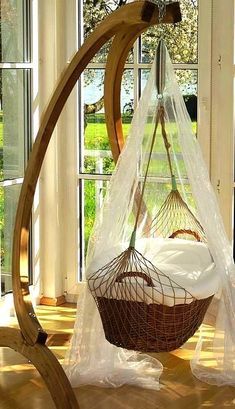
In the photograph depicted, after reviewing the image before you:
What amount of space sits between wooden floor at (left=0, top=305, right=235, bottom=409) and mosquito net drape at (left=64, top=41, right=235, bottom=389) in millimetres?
69

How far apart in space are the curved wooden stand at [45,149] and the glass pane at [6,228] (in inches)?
40.7

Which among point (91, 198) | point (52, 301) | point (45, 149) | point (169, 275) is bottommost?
point (52, 301)

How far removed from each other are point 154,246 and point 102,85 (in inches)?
55.2

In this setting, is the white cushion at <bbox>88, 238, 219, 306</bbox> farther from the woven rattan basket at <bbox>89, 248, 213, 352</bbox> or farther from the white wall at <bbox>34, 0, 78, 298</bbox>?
the white wall at <bbox>34, 0, 78, 298</bbox>

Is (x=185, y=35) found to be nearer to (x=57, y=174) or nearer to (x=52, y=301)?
(x=57, y=174)

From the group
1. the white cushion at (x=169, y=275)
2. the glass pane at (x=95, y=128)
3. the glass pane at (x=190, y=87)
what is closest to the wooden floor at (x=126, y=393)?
the white cushion at (x=169, y=275)

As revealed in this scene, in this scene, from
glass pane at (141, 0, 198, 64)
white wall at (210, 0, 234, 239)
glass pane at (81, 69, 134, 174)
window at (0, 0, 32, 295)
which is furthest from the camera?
glass pane at (81, 69, 134, 174)

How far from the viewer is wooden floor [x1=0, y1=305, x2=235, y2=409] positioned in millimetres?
3734

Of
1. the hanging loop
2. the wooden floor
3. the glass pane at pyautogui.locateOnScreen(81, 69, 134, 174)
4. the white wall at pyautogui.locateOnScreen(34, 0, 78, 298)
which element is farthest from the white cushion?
the white wall at pyautogui.locateOnScreen(34, 0, 78, 298)

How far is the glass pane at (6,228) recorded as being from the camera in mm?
4938

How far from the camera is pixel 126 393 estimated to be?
387 cm

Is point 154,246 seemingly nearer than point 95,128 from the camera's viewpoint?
Yes

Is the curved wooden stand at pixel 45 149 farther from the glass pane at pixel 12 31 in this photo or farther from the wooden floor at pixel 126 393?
the glass pane at pixel 12 31

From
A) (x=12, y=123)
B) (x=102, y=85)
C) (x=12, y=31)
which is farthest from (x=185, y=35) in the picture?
(x=12, y=123)
